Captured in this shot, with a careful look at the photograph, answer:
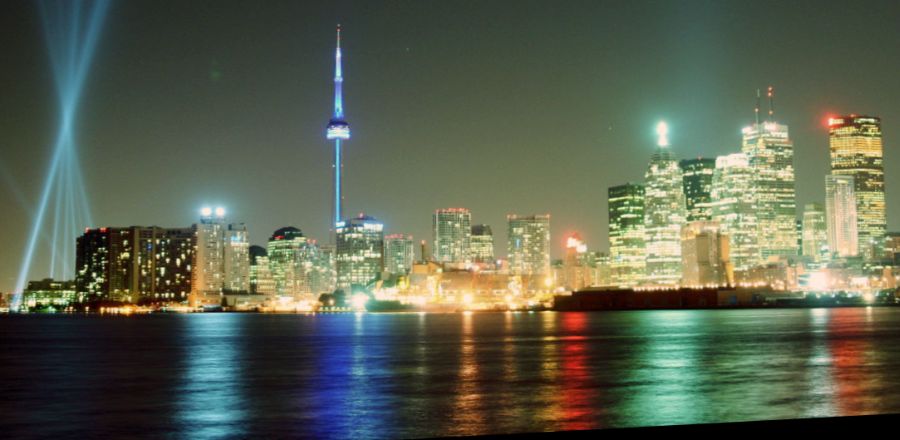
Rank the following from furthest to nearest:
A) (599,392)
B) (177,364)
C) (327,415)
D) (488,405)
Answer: (177,364)
(599,392)
(488,405)
(327,415)

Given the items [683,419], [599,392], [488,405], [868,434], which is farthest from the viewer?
[599,392]

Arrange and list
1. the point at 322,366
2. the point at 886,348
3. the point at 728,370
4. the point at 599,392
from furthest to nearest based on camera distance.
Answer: the point at 886,348
the point at 322,366
the point at 728,370
the point at 599,392

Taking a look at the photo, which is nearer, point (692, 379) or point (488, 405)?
point (488, 405)

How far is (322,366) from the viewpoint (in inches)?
2072

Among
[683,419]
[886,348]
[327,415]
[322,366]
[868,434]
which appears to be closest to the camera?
[868,434]

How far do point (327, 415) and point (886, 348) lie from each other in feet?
164

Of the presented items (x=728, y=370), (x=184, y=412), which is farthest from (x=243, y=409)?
(x=728, y=370)

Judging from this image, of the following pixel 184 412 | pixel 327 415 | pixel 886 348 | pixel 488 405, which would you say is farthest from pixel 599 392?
pixel 886 348

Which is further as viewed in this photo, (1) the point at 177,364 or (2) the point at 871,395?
(1) the point at 177,364

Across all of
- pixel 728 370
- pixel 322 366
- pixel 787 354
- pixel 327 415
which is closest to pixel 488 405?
pixel 327 415

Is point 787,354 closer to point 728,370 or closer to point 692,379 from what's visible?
point 728,370

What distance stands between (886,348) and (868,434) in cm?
5317

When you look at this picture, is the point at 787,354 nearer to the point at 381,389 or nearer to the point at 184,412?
the point at 381,389

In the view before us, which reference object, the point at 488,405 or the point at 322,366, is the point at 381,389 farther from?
the point at 322,366
